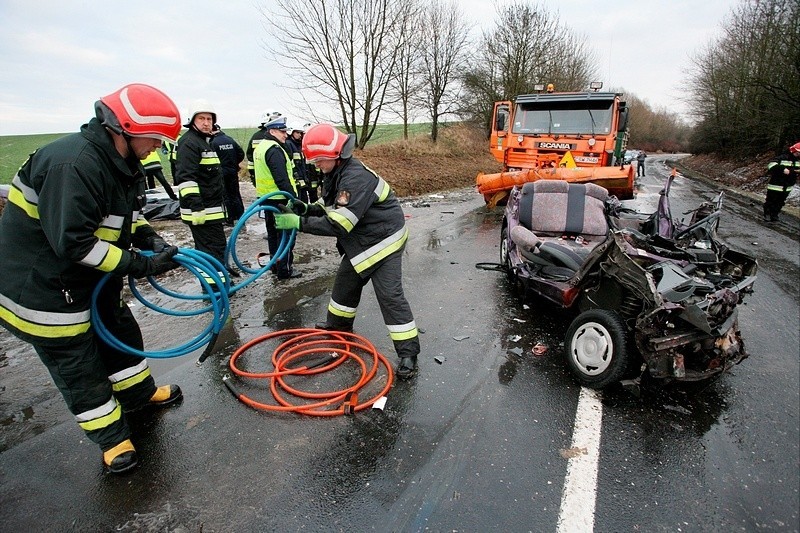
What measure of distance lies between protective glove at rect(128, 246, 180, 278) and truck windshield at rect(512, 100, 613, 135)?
8623 mm

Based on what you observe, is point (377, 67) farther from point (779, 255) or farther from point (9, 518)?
point (9, 518)

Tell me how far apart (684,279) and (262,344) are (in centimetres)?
349

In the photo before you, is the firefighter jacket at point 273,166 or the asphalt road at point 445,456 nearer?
the asphalt road at point 445,456

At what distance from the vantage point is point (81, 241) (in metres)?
2.17

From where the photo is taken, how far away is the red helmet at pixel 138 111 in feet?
7.45

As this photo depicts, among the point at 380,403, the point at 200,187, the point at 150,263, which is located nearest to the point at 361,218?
the point at 380,403

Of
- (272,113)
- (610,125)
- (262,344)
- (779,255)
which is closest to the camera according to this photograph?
(262,344)

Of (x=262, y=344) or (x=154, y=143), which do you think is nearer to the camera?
(x=154, y=143)

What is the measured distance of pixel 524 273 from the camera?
4.48 metres

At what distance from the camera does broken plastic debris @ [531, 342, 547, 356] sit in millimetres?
3857

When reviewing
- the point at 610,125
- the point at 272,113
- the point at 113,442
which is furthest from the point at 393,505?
the point at 610,125

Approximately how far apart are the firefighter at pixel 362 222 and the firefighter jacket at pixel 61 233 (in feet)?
4.29

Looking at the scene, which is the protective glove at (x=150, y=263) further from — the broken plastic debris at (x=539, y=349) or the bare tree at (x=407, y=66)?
the bare tree at (x=407, y=66)

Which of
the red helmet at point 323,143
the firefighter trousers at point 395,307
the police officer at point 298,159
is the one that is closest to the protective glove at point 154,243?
the red helmet at point 323,143
